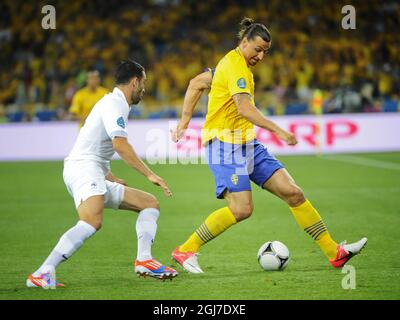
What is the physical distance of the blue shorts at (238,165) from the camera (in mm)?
7883

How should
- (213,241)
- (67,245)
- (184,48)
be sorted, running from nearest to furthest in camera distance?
1. (67,245)
2. (213,241)
3. (184,48)

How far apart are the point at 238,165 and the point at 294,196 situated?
610 mm

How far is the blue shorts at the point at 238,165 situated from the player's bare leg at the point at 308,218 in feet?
0.33

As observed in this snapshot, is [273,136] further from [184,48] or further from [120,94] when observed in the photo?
[120,94]

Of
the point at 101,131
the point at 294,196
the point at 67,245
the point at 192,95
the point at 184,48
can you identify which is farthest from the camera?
the point at 184,48

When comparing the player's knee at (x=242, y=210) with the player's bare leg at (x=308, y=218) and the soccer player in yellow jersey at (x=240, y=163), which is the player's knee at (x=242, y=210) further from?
the player's bare leg at (x=308, y=218)

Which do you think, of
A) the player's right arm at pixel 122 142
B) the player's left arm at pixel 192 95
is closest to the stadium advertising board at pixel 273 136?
the player's left arm at pixel 192 95

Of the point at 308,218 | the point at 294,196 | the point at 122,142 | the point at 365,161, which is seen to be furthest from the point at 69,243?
the point at 365,161

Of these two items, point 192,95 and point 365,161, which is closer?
point 192,95

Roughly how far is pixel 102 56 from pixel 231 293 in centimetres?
2150

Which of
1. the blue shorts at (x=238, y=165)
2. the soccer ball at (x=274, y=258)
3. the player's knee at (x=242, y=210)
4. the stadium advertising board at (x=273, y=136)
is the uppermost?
the stadium advertising board at (x=273, y=136)

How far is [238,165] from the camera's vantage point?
7.89m

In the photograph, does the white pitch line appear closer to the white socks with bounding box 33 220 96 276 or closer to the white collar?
the white collar
